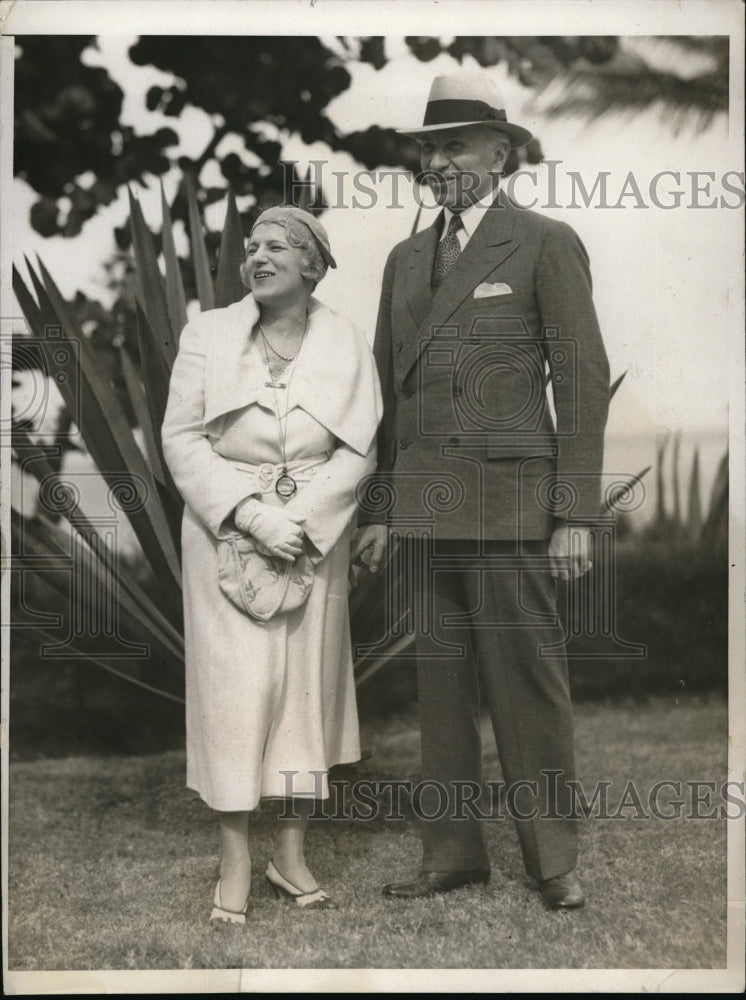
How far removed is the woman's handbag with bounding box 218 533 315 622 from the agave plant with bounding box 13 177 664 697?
0.35 metres

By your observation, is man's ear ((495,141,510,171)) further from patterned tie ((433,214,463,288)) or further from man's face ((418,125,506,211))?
patterned tie ((433,214,463,288))

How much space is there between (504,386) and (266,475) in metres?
0.68

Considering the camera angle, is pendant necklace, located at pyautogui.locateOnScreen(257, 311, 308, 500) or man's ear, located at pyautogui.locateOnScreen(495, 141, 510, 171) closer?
pendant necklace, located at pyautogui.locateOnScreen(257, 311, 308, 500)

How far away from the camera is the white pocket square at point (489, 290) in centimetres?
311

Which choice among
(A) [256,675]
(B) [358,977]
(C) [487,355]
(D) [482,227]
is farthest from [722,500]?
(B) [358,977]

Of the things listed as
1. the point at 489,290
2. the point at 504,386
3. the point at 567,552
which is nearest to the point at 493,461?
the point at 504,386

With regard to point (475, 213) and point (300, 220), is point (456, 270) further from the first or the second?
point (300, 220)

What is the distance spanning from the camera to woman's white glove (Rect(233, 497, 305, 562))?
2990 mm

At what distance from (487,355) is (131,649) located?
1293 mm

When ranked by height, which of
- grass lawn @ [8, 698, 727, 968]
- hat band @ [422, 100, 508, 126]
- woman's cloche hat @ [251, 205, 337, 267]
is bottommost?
grass lawn @ [8, 698, 727, 968]

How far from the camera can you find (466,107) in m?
3.17

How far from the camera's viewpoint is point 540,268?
3.11 meters

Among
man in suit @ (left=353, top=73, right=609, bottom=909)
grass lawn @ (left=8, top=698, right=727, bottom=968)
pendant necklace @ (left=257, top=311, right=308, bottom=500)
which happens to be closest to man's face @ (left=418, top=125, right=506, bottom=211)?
man in suit @ (left=353, top=73, right=609, bottom=909)

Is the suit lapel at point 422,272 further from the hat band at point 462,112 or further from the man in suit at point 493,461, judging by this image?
the hat band at point 462,112
